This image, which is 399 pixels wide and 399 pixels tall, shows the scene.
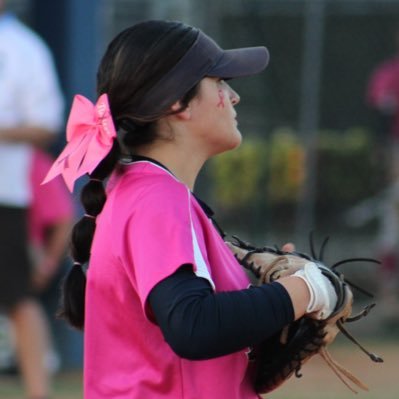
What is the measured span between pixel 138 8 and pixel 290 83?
4.38 ft

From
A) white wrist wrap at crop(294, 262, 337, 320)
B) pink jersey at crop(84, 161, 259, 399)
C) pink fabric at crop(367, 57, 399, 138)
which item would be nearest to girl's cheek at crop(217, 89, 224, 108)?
pink jersey at crop(84, 161, 259, 399)

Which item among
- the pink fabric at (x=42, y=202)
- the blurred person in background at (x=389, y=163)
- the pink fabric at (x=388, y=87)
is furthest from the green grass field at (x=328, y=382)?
the pink fabric at (x=388, y=87)

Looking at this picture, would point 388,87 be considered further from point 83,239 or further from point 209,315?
point 209,315

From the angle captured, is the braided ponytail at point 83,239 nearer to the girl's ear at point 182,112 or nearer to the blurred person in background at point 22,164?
the girl's ear at point 182,112

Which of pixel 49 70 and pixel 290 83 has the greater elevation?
pixel 49 70

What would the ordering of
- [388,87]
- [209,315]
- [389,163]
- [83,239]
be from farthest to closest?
[389,163] → [388,87] → [83,239] → [209,315]

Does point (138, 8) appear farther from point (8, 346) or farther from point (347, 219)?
point (8, 346)

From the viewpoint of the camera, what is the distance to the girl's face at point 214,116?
8.90ft

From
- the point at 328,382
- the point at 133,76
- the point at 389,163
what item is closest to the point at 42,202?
the point at 328,382

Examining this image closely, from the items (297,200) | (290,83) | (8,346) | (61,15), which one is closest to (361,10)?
(290,83)

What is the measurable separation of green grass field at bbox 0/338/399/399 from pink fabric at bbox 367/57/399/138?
6.93 ft

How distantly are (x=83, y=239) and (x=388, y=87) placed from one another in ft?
21.3

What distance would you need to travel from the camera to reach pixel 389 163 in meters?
9.88

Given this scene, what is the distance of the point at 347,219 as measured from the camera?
10203 millimetres
